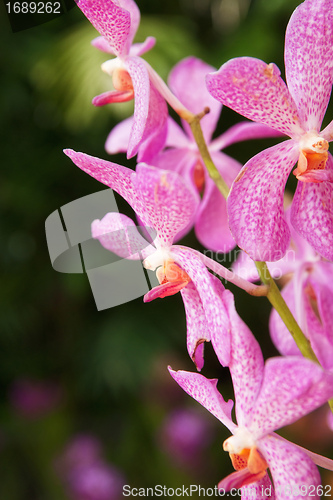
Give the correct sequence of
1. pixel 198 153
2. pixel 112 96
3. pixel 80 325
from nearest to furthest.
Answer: pixel 112 96 → pixel 198 153 → pixel 80 325

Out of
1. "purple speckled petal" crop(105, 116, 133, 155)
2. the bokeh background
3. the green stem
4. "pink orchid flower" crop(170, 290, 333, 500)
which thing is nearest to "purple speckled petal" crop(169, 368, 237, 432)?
"pink orchid flower" crop(170, 290, 333, 500)

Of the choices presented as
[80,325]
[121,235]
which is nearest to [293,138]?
[121,235]

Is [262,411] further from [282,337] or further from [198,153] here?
[198,153]

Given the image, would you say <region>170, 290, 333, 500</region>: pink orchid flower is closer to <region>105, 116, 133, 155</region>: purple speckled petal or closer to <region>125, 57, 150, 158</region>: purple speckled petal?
<region>125, 57, 150, 158</region>: purple speckled petal

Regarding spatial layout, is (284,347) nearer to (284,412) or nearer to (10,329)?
(284,412)

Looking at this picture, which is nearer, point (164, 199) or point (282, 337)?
point (164, 199)

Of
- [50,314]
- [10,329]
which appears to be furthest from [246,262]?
[50,314]
